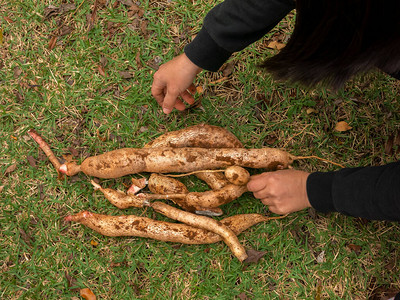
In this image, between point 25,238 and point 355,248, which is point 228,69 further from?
point 25,238

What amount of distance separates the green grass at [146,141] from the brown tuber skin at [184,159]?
241 mm

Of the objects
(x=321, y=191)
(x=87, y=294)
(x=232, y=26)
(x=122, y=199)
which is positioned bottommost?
(x=87, y=294)

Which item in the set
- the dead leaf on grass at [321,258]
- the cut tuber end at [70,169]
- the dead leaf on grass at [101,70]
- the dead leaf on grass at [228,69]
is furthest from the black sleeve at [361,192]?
the dead leaf on grass at [101,70]

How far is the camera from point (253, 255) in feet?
8.53

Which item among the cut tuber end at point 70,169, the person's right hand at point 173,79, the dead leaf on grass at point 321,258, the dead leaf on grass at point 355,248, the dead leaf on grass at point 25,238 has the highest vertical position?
the person's right hand at point 173,79

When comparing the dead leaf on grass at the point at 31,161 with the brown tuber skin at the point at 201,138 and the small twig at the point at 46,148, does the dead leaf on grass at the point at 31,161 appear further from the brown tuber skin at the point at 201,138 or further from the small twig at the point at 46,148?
the brown tuber skin at the point at 201,138

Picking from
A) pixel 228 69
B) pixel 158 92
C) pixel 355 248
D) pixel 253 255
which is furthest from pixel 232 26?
pixel 355 248

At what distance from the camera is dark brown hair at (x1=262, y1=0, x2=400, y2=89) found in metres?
1.33

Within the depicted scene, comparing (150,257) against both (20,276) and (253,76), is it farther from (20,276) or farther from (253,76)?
(253,76)

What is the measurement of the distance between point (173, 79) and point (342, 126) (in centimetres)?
144

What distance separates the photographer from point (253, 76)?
287 centimetres

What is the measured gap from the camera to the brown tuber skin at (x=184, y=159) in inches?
97.6

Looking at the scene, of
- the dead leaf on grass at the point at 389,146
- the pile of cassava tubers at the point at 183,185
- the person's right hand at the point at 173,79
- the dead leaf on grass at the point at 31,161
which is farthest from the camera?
the dead leaf on grass at the point at 31,161

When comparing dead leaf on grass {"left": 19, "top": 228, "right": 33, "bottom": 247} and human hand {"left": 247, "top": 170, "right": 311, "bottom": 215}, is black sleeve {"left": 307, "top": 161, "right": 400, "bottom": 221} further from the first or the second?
dead leaf on grass {"left": 19, "top": 228, "right": 33, "bottom": 247}
